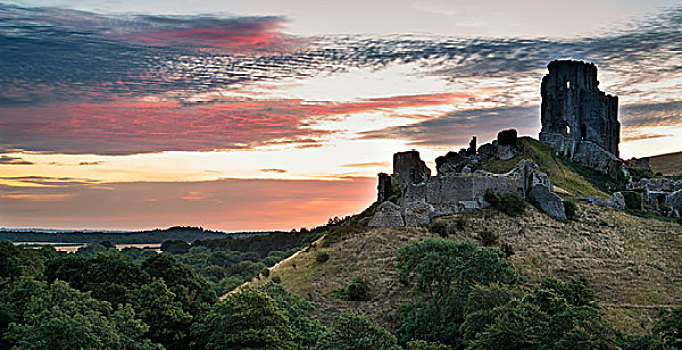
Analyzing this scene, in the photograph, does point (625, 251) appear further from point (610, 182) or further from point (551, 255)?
point (610, 182)

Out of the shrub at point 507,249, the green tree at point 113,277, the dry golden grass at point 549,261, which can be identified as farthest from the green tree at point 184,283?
the shrub at point 507,249

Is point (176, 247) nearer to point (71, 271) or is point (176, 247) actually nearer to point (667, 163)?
point (71, 271)

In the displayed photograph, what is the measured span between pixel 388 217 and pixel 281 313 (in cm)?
2352

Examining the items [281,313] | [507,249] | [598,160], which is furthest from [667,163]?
[281,313]

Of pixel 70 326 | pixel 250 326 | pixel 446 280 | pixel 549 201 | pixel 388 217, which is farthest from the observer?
pixel 549 201

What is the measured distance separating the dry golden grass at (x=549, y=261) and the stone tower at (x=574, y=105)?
32.8 meters

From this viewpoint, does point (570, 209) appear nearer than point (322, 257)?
No

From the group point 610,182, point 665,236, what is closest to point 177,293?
point 665,236

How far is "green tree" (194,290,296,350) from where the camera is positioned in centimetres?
2533

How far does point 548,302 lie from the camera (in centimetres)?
2738

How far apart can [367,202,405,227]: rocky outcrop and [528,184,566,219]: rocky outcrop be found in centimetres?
1377

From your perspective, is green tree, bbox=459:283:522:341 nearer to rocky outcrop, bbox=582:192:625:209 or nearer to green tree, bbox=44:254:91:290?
green tree, bbox=44:254:91:290

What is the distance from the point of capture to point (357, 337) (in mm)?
Result: 23625

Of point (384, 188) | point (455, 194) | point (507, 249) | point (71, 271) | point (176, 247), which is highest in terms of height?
point (384, 188)
